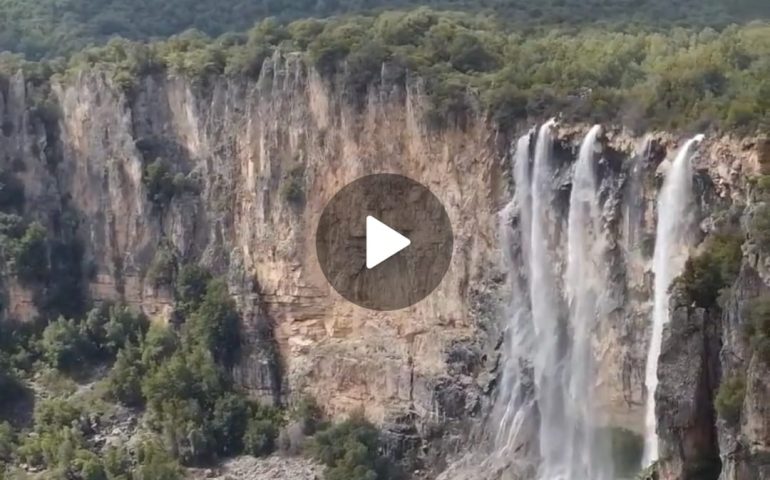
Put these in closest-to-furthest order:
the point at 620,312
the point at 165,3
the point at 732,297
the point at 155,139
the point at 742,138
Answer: the point at 732,297 → the point at 742,138 → the point at 620,312 → the point at 155,139 → the point at 165,3

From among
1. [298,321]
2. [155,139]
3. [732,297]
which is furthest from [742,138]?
[155,139]

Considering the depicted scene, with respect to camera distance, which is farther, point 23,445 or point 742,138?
point 23,445

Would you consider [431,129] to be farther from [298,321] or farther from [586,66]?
[298,321]

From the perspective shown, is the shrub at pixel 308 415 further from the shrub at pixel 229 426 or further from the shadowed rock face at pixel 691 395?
the shadowed rock face at pixel 691 395

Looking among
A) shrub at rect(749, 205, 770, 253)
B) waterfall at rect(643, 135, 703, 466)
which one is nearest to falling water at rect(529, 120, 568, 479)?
waterfall at rect(643, 135, 703, 466)

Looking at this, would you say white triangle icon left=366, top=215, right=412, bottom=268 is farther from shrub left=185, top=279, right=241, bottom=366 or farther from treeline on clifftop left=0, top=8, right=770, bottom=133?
shrub left=185, top=279, right=241, bottom=366

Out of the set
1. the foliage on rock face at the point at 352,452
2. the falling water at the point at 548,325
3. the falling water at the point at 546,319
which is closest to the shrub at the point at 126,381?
the foliage on rock face at the point at 352,452
